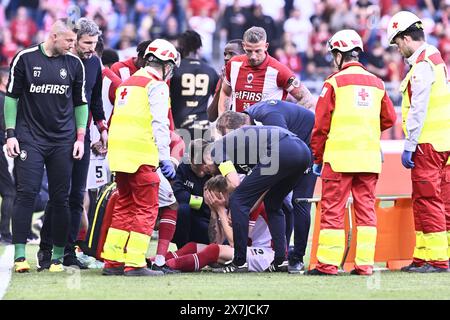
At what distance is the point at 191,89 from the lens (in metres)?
14.2

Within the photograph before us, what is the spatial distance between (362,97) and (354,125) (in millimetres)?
261

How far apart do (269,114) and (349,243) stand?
1.51m

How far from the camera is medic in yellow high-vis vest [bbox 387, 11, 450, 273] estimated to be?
403 inches

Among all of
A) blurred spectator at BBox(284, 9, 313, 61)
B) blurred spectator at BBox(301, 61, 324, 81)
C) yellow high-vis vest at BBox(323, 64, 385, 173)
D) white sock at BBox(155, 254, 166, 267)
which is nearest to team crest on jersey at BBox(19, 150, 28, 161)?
white sock at BBox(155, 254, 166, 267)

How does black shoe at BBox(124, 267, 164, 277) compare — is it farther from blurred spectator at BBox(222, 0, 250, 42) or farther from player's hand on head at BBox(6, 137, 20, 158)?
blurred spectator at BBox(222, 0, 250, 42)

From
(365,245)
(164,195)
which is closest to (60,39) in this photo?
(164,195)

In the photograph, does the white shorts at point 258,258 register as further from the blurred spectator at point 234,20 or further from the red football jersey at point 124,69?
the blurred spectator at point 234,20

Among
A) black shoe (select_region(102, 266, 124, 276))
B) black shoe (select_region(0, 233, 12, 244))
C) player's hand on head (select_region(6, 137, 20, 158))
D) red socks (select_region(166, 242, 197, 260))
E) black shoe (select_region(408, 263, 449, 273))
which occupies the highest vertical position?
player's hand on head (select_region(6, 137, 20, 158))

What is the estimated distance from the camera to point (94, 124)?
11.5 metres

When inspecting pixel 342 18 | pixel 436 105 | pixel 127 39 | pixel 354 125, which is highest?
pixel 342 18

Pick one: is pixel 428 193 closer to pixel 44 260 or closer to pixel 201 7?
pixel 44 260

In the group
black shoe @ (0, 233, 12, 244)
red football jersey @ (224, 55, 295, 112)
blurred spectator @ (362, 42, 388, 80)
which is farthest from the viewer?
blurred spectator @ (362, 42, 388, 80)

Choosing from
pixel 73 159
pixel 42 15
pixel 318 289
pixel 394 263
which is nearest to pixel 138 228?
pixel 73 159

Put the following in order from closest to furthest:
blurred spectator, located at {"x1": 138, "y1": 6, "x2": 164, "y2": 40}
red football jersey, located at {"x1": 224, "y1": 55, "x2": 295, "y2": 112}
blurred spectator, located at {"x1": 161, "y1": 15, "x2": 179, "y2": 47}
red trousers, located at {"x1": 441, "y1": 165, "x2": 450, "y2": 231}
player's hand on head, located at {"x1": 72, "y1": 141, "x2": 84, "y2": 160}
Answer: player's hand on head, located at {"x1": 72, "y1": 141, "x2": 84, "y2": 160}
red trousers, located at {"x1": 441, "y1": 165, "x2": 450, "y2": 231}
red football jersey, located at {"x1": 224, "y1": 55, "x2": 295, "y2": 112}
blurred spectator, located at {"x1": 161, "y1": 15, "x2": 179, "y2": 47}
blurred spectator, located at {"x1": 138, "y1": 6, "x2": 164, "y2": 40}
